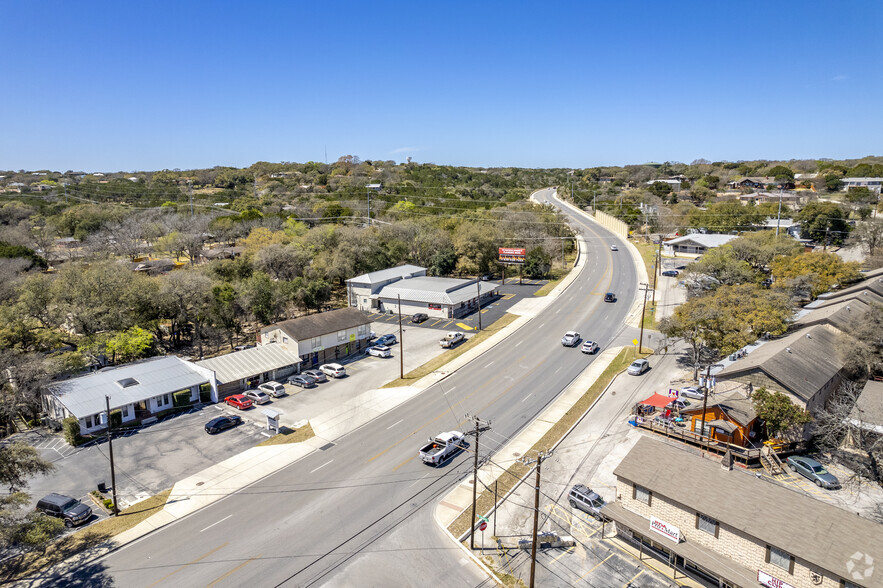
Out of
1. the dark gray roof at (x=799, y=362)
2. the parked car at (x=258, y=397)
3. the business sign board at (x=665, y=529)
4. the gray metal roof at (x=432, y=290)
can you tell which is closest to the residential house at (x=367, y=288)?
the gray metal roof at (x=432, y=290)

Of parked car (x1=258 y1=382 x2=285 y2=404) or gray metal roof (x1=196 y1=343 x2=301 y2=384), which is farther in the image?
gray metal roof (x1=196 y1=343 x2=301 y2=384)

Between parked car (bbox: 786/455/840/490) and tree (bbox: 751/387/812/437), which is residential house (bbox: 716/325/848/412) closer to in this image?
tree (bbox: 751/387/812/437)

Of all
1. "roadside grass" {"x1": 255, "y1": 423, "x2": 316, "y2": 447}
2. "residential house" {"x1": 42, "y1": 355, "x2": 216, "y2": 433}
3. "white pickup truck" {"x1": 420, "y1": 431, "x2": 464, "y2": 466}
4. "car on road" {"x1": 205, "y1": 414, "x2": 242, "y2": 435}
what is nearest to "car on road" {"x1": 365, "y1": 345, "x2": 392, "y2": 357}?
"roadside grass" {"x1": 255, "y1": 423, "x2": 316, "y2": 447}

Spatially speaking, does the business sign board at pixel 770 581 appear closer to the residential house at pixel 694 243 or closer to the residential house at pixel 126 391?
the residential house at pixel 126 391

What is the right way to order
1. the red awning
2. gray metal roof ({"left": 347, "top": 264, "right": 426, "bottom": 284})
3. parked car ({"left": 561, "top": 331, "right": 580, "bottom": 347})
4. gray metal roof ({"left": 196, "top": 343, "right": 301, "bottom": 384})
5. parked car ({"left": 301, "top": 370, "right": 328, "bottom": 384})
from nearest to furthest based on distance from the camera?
1. the red awning
2. gray metal roof ({"left": 196, "top": 343, "right": 301, "bottom": 384})
3. parked car ({"left": 301, "top": 370, "right": 328, "bottom": 384})
4. parked car ({"left": 561, "top": 331, "right": 580, "bottom": 347})
5. gray metal roof ({"left": 347, "top": 264, "right": 426, "bottom": 284})

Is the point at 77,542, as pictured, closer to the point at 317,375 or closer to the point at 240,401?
the point at 240,401

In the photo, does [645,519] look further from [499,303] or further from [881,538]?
[499,303]

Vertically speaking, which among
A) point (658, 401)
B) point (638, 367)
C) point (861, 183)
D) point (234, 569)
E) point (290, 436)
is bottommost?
point (290, 436)

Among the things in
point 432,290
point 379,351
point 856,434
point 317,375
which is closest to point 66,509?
point 317,375
